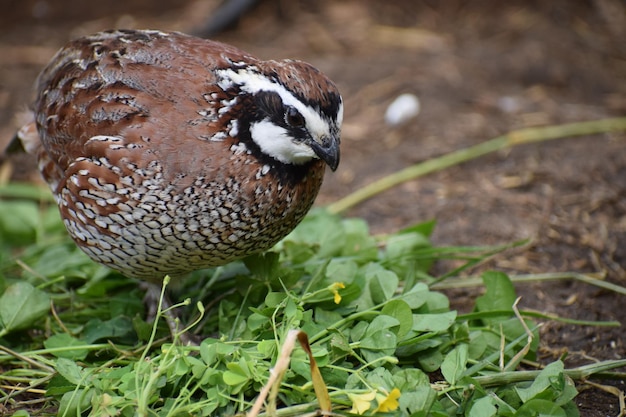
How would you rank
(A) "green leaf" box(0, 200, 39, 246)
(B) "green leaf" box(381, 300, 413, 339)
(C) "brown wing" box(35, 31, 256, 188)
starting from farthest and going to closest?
1. (A) "green leaf" box(0, 200, 39, 246)
2. (B) "green leaf" box(381, 300, 413, 339)
3. (C) "brown wing" box(35, 31, 256, 188)

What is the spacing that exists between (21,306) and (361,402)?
1.72 m

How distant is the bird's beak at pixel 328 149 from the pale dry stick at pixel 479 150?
6.00 feet

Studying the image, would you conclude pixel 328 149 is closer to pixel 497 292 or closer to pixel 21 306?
pixel 497 292

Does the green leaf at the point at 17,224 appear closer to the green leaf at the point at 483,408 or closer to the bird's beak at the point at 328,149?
the bird's beak at the point at 328,149

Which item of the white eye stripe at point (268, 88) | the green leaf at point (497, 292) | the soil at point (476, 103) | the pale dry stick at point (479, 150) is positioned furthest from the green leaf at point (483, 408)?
the pale dry stick at point (479, 150)

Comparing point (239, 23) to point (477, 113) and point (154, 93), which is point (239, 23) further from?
point (154, 93)

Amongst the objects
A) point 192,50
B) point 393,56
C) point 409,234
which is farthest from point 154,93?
point 393,56

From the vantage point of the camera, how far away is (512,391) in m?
3.21

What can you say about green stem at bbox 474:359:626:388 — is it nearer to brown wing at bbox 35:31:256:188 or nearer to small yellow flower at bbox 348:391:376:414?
small yellow flower at bbox 348:391:376:414

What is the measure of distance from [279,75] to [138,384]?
1350 mm

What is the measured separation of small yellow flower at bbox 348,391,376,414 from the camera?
2877 mm

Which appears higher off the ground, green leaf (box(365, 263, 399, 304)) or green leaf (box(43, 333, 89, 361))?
green leaf (box(43, 333, 89, 361))

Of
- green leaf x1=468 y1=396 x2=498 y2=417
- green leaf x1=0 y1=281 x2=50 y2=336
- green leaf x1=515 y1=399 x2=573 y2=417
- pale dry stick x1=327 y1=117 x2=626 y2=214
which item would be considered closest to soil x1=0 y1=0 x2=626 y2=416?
pale dry stick x1=327 y1=117 x2=626 y2=214

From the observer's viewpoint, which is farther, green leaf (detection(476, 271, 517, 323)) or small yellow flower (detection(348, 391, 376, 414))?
green leaf (detection(476, 271, 517, 323))
